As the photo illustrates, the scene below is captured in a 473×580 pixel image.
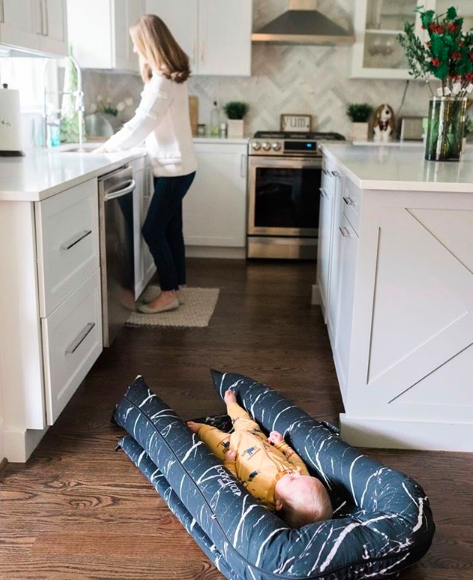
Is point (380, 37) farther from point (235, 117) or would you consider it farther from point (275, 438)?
point (275, 438)

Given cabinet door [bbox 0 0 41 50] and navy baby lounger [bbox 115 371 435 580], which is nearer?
navy baby lounger [bbox 115 371 435 580]

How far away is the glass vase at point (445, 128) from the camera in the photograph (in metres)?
2.53

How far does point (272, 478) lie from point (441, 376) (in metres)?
0.70

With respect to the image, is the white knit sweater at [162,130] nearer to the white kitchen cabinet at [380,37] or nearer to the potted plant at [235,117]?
the potted plant at [235,117]

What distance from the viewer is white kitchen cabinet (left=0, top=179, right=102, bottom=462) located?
186cm

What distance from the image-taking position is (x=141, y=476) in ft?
6.43

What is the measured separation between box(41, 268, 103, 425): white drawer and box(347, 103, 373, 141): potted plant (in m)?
3.03

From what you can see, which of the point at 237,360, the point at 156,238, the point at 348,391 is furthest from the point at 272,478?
the point at 156,238

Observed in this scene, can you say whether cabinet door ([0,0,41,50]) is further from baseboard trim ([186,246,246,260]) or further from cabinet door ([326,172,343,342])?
baseboard trim ([186,246,246,260])

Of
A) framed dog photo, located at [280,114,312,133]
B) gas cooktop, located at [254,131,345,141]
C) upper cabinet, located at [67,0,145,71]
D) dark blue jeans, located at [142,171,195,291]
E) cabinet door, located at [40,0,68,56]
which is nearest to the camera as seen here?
cabinet door, located at [40,0,68,56]

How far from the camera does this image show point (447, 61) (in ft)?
7.95

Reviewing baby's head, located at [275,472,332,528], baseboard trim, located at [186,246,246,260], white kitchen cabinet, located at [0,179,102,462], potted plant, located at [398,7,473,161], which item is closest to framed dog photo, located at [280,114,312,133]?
baseboard trim, located at [186,246,246,260]

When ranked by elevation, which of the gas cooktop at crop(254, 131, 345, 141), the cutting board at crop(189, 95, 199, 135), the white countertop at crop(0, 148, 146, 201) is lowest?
the white countertop at crop(0, 148, 146, 201)

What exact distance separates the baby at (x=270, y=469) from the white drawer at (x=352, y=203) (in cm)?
72
